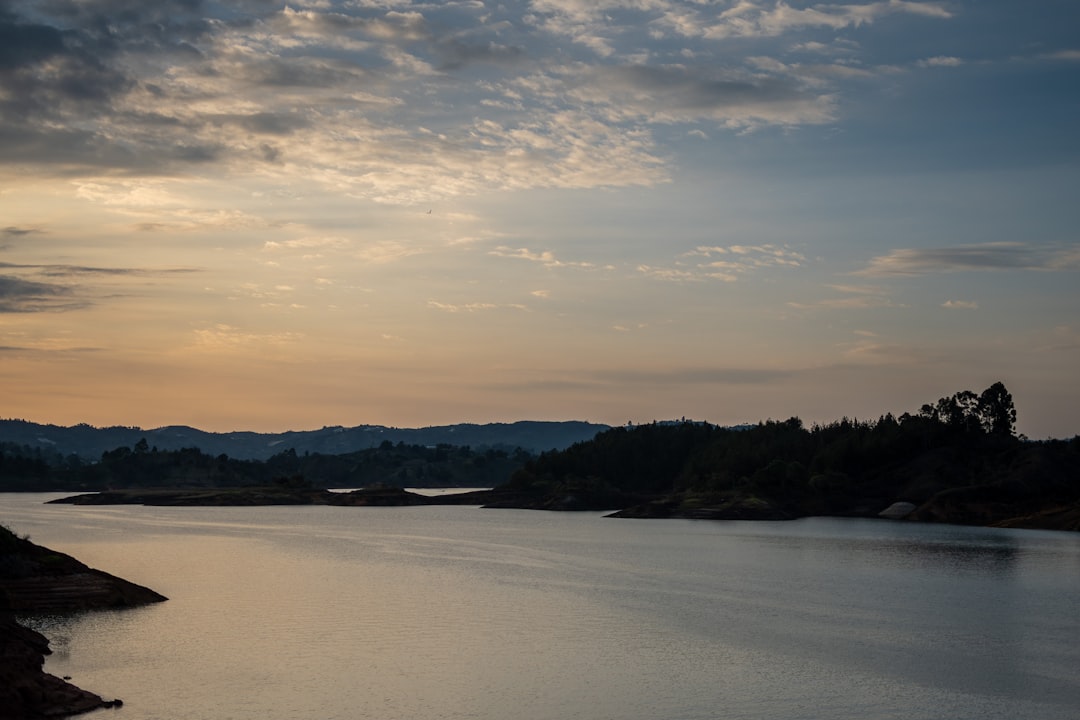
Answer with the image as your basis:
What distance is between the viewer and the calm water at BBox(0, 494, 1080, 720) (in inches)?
1892

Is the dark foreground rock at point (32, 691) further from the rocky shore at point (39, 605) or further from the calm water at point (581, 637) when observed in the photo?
the calm water at point (581, 637)

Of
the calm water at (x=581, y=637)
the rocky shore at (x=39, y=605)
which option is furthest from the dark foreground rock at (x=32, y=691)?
the calm water at (x=581, y=637)

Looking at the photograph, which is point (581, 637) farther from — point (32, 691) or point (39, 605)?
point (39, 605)

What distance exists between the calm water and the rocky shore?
189 centimetres

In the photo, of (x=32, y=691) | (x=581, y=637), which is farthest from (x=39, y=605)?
(x=581, y=637)

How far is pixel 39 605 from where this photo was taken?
65750 millimetres

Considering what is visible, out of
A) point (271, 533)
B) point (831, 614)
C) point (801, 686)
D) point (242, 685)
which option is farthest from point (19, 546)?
point (271, 533)

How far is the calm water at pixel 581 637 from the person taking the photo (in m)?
48.1

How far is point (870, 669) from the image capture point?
56406 mm

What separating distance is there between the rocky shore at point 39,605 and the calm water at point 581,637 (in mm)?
1885

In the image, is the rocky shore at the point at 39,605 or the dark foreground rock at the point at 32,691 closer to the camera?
the dark foreground rock at the point at 32,691

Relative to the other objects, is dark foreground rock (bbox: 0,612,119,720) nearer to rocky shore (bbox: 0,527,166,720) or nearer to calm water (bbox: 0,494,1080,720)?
rocky shore (bbox: 0,527,166,720)

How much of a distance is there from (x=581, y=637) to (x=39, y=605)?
32.9 meters

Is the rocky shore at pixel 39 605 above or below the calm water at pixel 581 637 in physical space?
above
